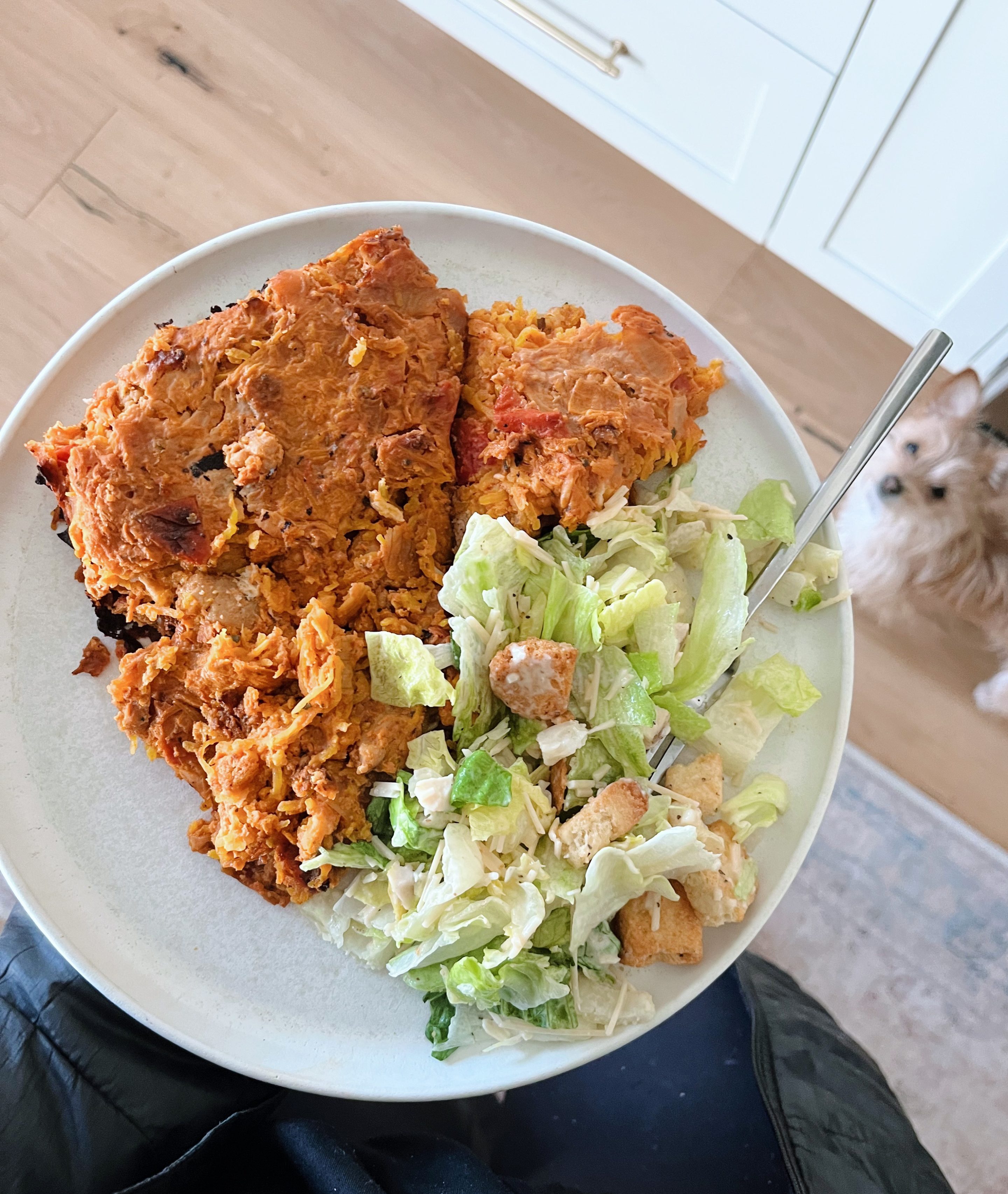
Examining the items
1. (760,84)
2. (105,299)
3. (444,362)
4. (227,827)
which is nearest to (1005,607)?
(760,84)

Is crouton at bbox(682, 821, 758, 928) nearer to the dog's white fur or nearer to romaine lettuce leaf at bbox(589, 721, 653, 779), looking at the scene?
romaine lettuce leaf at bbox(589, 721, 653, 779)

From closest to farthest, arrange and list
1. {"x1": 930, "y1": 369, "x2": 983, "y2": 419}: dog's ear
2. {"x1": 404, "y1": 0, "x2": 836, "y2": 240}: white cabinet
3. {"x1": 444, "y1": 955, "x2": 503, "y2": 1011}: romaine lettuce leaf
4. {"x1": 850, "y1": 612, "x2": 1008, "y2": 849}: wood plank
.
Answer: {"x1": 444, "y1": 955, "x2": 503, "y2": 1011}: romaine lettuce leaf
{"x1": 404, "y1": 0, "x2": 836, "y2": 240}: white cabinet
{"x1": 930, "y1": 369, "x2": 983, "y2": 419}: dog's ear
{"x1": 850, "y1": 612, "x2": 1008, "y2": 849}: wood plank

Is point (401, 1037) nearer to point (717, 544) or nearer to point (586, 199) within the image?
point (717, 544)

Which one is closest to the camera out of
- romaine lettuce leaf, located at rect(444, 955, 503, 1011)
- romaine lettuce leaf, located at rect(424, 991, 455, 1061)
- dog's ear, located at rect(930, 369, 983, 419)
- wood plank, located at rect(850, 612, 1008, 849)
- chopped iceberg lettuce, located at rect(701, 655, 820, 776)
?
romaine lettuce leaf, located at rect(444, 955, 503, 1011)

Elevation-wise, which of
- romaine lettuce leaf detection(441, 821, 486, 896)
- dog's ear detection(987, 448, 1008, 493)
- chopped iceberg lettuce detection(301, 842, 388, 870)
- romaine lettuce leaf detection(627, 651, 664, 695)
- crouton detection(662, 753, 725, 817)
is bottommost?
chopped iceberg lettuce detection(301, 842, 388, 870)

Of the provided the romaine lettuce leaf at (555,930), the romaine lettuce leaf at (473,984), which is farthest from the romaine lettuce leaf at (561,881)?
the romaine lettuce leaf at (473,984)

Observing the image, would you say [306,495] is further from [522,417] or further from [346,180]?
[346,180]

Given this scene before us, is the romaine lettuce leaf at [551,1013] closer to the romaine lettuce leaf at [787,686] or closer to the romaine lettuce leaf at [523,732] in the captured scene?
the romaine lettuce leaf at [523,732]

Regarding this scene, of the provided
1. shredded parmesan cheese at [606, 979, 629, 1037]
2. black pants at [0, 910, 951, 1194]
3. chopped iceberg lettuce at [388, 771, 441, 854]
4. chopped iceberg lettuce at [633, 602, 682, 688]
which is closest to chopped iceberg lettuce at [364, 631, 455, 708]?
chopped iceberg lettuce at [388, 771, 441, 854]

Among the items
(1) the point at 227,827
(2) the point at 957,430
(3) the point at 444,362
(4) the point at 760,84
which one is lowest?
(1) the point at 227,827
